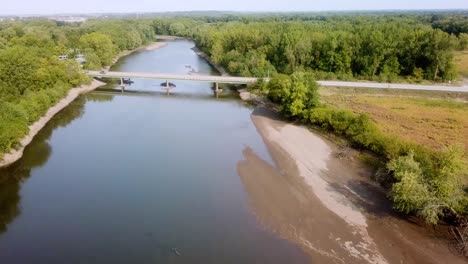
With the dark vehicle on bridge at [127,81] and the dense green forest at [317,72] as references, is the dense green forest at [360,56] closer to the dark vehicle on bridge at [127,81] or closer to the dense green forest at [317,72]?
the dense green forest at [317,72]

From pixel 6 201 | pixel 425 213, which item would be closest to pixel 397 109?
pixel 425 213

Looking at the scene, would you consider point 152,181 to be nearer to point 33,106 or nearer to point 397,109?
point 33,106

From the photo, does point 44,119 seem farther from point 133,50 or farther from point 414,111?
point 133,50

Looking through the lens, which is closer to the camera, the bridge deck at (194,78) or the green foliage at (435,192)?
the green foliage at (435,192)

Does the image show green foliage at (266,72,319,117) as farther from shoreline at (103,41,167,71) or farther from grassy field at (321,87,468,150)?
shoreline at (103,41,167,71)

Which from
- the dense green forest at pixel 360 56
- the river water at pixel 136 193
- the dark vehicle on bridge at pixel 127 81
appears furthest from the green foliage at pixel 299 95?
the dark vehicle on bridge at pixel 127 81

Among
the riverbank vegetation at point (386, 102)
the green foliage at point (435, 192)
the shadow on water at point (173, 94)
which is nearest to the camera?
the green foliage at point (435, 192)

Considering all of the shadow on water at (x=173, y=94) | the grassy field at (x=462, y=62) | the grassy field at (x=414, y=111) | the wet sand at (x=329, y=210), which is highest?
the grassy field at (x=462, y=62)
